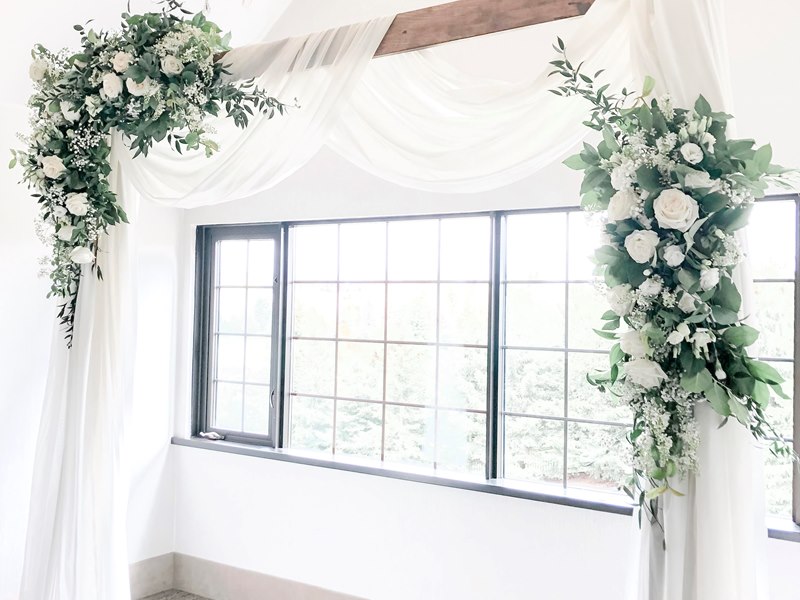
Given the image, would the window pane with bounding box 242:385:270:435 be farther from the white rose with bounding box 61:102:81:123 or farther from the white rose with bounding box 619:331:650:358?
the white rose with bounding box 619:331:650:358

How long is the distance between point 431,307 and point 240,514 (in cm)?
165

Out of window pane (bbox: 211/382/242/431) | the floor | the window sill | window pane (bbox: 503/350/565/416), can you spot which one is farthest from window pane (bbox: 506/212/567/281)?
the floor

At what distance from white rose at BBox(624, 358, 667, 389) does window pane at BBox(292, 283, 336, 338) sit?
2213 mm

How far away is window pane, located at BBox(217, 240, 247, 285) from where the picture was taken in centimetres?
398

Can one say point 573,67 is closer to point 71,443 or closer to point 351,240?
point 351,240

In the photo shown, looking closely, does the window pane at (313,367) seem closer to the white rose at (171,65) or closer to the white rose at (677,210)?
the white rose at (171,65)

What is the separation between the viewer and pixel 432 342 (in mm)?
3330

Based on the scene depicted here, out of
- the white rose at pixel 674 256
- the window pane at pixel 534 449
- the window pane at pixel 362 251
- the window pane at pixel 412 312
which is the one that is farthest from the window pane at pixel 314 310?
the white rose at pixel 674 256

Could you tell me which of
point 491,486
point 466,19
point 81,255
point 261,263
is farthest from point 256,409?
point 466,19

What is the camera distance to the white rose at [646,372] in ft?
5.35

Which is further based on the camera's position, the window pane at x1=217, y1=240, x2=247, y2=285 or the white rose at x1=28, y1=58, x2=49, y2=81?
the window pane at x1=217, y1=240, x2=247, y2=285

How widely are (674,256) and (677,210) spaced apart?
111mm

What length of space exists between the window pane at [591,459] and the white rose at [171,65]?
218 cm

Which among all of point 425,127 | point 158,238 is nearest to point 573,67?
point 425,127
